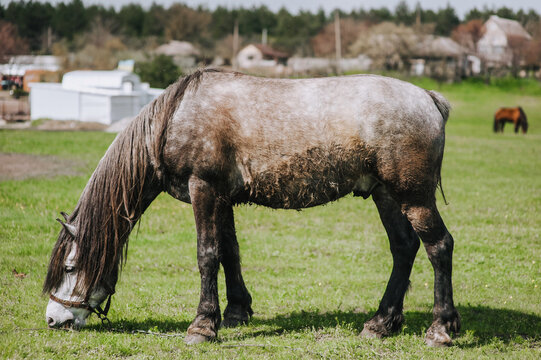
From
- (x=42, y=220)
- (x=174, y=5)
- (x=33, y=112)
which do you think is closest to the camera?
(x=42, y=220)

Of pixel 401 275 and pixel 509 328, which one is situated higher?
pixel 401 275

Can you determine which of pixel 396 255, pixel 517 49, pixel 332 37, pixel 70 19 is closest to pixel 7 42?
pixel 396 255

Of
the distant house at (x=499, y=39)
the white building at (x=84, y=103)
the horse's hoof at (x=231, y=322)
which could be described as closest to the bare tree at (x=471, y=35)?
the distant house at (x=499, y=39)

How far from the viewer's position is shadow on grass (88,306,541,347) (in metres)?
5.47

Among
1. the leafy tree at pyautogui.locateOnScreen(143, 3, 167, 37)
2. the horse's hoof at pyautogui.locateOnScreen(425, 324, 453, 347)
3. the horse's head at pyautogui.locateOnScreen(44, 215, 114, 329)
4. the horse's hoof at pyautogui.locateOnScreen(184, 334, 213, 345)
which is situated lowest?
the horse's hoof at pyautogui.locateOnScreen(184, 334, 213, 345)

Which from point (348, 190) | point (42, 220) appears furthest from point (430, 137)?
point (42, 220)

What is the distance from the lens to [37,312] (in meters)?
5.70

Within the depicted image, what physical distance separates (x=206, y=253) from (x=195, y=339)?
30.9 inches

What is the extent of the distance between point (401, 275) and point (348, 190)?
1.09m

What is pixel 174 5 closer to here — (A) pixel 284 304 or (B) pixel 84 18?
(B) pixel 84 18

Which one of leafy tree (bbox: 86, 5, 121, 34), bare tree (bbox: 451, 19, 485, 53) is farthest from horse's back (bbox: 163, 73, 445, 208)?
leafy tree (bbox: 86, 5, 121, 34)

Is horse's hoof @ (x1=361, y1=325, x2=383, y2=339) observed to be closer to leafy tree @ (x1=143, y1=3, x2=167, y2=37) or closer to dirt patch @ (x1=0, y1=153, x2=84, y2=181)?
dirt patch @ (x1=0, y1=153, x2=84, y2=181)

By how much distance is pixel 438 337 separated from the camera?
16.7ft

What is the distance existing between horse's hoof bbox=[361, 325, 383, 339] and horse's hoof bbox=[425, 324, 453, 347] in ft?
1.49
